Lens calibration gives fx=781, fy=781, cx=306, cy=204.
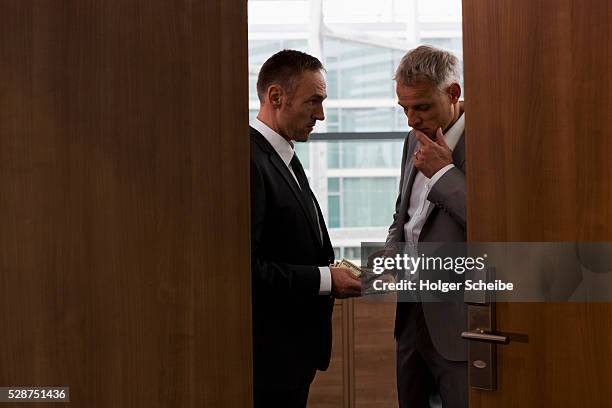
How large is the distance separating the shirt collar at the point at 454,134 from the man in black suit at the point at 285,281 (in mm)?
448

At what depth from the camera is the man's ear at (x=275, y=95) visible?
7.90 feet

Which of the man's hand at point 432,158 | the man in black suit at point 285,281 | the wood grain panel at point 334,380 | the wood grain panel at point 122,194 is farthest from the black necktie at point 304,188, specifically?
the wood grain panel at point 334,380

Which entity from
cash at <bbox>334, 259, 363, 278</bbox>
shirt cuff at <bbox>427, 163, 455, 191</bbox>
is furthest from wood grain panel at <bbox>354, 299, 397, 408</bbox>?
shirt cuff at <bbox>427, 163, 455, 191</bbox>

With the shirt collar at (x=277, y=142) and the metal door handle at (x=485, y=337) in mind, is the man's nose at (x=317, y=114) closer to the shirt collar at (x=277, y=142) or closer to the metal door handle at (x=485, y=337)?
the shirt collar at (x=277, y=142)

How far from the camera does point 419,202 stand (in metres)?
2.28

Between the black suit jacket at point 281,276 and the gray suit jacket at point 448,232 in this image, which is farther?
the black suit jacket at point 281,276

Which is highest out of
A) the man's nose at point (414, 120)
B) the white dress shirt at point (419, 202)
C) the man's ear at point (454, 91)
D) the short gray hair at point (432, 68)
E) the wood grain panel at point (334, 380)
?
the short gray hair at point (432, 68)

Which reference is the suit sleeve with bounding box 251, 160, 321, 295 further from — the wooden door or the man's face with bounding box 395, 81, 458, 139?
the wooden door

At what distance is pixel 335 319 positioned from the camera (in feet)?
11.7

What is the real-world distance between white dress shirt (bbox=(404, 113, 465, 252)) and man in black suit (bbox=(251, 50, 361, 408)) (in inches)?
8.5

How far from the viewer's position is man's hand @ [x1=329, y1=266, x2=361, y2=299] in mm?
2268

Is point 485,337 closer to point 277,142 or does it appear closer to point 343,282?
point 343,282

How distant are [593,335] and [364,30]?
3483 mm

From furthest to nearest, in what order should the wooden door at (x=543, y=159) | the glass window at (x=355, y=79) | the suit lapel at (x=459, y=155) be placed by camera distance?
the glass window at (x=355, y=79), the suit lapel at (x=459, y=155), the wooden door at (x=543, y=159)
